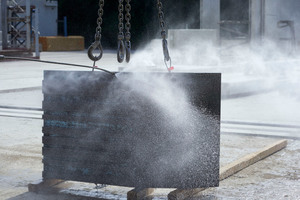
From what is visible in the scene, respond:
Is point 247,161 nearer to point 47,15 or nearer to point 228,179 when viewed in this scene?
point 228,179

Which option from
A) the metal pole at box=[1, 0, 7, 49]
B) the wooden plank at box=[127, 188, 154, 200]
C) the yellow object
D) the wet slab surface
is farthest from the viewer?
the yellow object

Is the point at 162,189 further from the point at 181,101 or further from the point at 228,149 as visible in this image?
the point at 228,149

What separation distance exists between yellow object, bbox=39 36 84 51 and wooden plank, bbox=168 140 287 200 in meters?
31.7

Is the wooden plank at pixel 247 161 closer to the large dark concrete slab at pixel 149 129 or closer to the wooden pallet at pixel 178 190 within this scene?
the wooden pallet at pixel 178 190

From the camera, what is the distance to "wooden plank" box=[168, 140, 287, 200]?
4.53 meters

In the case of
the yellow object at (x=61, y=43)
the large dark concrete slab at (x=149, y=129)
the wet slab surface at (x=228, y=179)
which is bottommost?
the wet slab surface at (x=228, y=179)

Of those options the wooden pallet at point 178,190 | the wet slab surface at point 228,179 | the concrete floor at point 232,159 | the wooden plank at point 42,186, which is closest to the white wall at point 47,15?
the concrete floor at point 232,159

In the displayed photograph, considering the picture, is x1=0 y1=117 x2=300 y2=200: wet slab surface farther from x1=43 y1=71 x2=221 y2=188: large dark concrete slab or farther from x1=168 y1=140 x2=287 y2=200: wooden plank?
x1=43 y1=71 x2=221 y2=188: large dark concrete slab

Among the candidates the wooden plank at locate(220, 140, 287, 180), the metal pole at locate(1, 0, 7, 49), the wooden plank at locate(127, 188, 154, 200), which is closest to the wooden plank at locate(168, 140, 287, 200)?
the wooden plank at locate(220, 140, 287, 180)

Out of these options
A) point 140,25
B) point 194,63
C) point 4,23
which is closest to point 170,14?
point 140,25

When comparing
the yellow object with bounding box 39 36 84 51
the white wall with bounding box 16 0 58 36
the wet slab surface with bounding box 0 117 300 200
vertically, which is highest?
the white wall with bounding box 16 0 58 36

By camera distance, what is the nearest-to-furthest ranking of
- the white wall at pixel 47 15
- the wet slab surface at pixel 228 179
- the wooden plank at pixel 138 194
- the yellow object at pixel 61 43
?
the wooden plank at pixel 138 194
the wet slab surface at pixel 228 179
the yellow object at pixel 61 43
the white wall at pixel 47 15

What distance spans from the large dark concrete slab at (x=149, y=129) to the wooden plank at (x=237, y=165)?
0.27 feet

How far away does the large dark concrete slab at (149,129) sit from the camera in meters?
4.52
